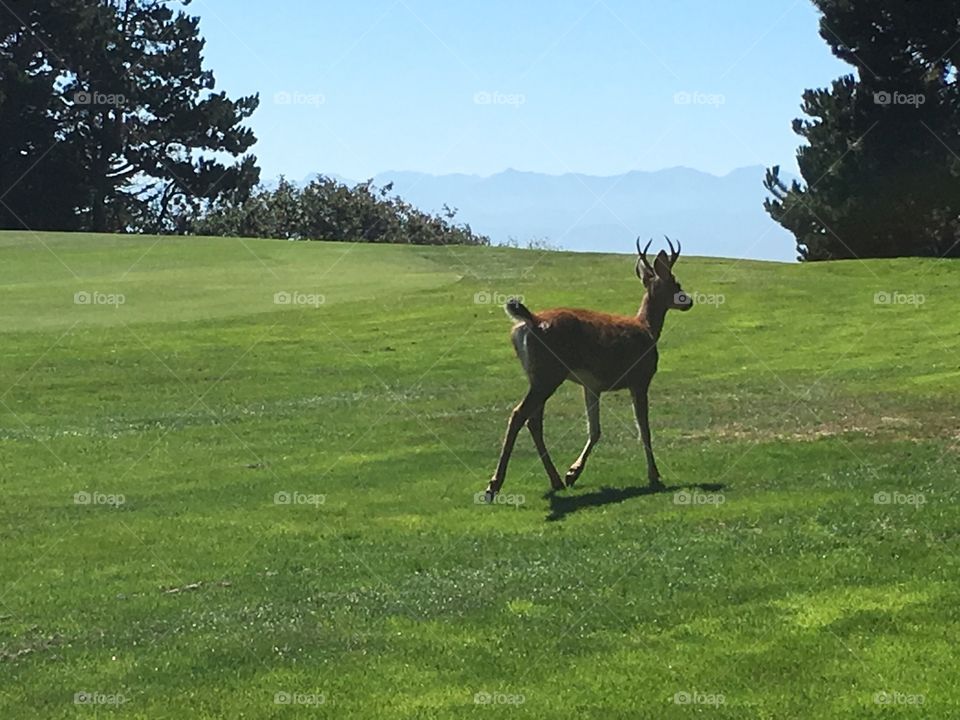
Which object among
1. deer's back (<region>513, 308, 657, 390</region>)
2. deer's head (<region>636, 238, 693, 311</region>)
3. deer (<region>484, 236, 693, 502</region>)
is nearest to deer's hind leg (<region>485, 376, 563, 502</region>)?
deer (<region>484, 236, 693, 502</region>)

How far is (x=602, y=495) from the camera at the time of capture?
16250 mm

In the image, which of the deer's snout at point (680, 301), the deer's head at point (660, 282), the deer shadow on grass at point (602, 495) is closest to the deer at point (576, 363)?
the deer shadow on grass at point (602, 495)

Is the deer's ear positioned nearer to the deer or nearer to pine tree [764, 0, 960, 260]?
the deer

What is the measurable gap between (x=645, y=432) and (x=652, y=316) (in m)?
2.08

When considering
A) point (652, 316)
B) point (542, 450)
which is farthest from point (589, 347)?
point (652, 316)

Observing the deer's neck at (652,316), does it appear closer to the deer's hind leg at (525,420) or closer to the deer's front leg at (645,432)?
the deer's front leg at (645,432)

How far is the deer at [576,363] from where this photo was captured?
1648 centimetres

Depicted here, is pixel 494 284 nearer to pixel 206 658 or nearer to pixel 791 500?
pixel 791 500

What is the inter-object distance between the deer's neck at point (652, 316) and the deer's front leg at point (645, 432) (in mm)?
1143

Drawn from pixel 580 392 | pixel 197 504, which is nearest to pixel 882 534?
pixel 197 504

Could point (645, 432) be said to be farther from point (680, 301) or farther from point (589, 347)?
point (680, 301)

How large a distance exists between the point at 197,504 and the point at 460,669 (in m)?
7.54

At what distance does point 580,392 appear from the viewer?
85.5ft

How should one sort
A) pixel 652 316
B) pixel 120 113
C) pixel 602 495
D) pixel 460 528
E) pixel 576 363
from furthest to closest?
pixel 120 113
pixel 652 316
pixel 576 363
pixel 602 495
pixel 460 528
